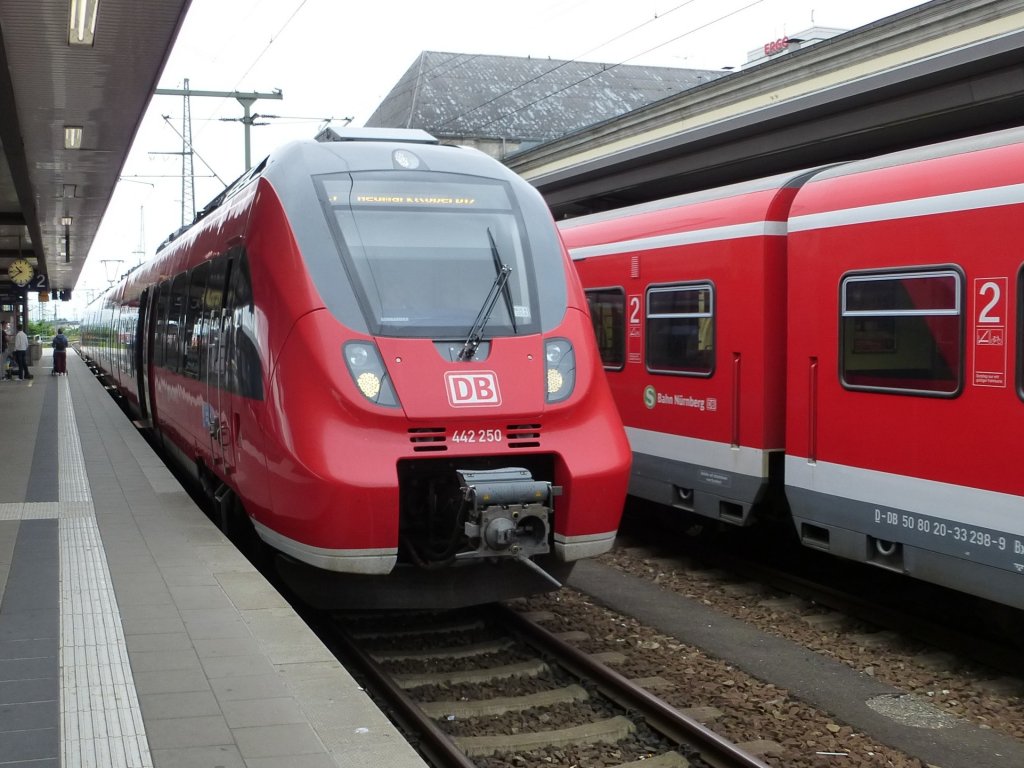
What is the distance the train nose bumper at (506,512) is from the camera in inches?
242

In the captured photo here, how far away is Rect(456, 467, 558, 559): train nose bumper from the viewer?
20.1ft

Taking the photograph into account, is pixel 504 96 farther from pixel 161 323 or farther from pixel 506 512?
pixel 506 512

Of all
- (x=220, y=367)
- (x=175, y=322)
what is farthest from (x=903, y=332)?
(x=175, y=322)

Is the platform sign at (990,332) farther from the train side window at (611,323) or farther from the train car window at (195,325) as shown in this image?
the train car window at (195,325)

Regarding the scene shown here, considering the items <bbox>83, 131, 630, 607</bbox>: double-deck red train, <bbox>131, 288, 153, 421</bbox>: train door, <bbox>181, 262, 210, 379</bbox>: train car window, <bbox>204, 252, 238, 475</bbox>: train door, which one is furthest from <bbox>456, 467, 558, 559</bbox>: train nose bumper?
<bbox>131, 288, 153, 421</bbox>: train door

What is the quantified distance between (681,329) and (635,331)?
79 cm

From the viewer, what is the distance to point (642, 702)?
19.4 ft

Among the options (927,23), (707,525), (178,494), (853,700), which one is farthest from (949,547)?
(927,23)

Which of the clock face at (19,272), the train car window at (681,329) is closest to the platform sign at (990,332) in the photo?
the train car window at (681,329)

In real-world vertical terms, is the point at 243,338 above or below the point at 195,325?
below

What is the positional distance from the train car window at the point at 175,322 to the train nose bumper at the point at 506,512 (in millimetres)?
5517

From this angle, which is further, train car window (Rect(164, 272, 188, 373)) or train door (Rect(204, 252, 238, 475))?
train car window (Rect(164, 272, 188, 373))

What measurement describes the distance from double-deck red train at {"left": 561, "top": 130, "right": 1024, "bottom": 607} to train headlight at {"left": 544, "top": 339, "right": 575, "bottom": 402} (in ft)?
6.82

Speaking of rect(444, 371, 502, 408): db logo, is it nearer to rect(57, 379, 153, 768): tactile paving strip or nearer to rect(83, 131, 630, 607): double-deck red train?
rect(83, 131, 630, 607): double-deck red train
